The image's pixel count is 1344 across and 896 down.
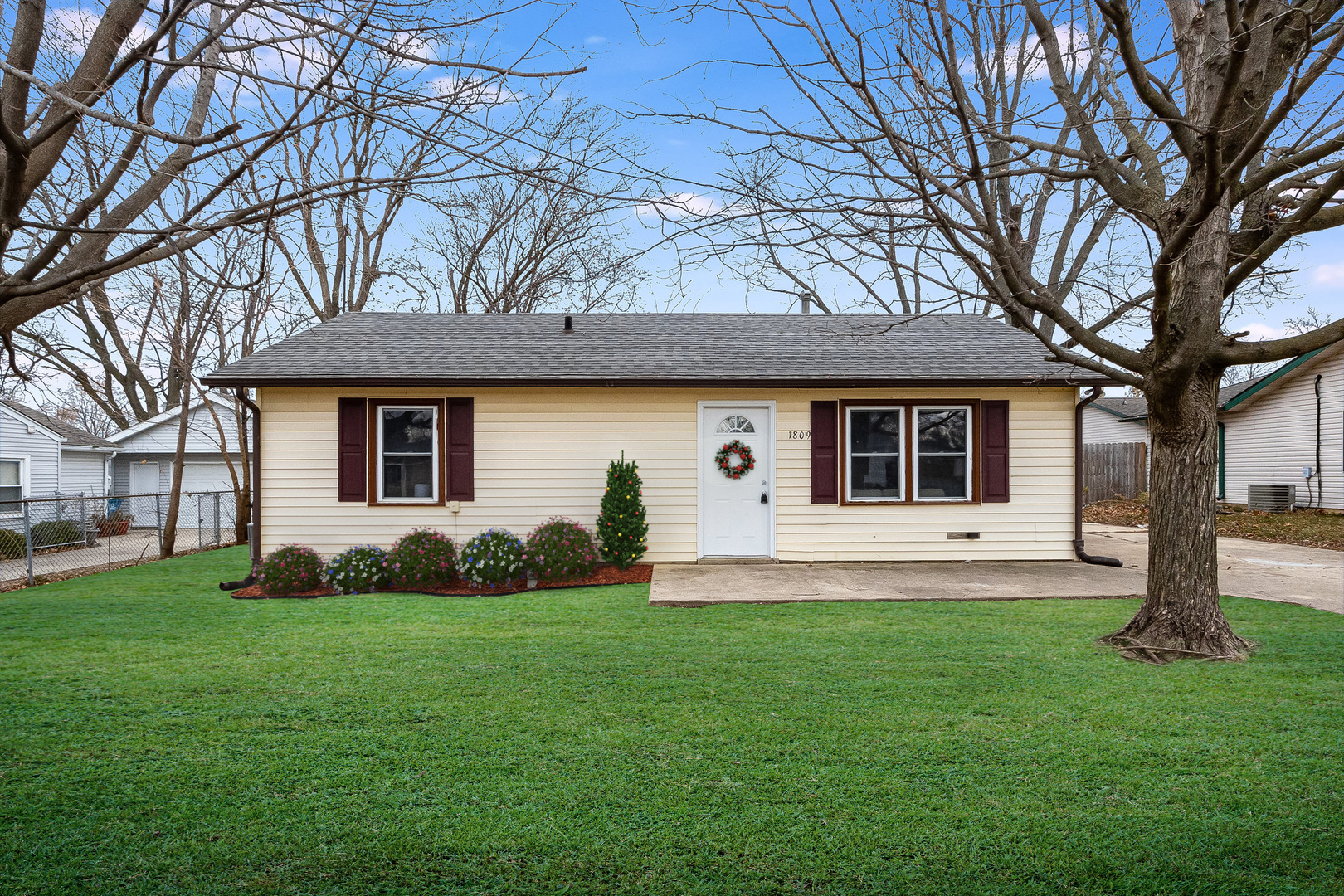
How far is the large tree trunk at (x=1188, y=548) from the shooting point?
527 cm

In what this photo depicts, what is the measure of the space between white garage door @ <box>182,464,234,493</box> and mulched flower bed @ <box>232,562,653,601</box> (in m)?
18.0

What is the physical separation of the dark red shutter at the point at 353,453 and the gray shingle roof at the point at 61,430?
43.1ft

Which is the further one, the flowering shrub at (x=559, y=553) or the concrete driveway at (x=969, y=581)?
the flowering shrub at (x=559, y=553)

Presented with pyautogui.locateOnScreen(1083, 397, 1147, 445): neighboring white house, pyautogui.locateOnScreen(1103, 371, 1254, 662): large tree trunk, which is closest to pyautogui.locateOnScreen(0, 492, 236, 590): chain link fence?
pyautogui.locateOnScreen(1103, 371, 1254, 662): large tree trunk

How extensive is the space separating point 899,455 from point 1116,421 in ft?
66.0

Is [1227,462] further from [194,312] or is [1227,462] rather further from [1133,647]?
[194,312]

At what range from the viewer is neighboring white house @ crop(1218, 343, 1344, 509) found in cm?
1619

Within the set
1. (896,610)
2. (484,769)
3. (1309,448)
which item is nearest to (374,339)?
(896,610)

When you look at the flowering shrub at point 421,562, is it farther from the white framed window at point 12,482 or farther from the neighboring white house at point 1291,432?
the neighboring white house at point 1291,432

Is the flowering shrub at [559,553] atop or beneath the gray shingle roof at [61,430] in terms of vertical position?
beneath

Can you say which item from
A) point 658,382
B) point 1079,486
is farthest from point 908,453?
point 658,382

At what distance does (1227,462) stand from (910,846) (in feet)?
72.8

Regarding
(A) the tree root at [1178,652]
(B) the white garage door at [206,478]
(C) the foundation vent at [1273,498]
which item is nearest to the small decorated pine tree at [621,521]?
(A) the tree root at [1178,652]

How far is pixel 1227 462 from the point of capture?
19891 millimetres
